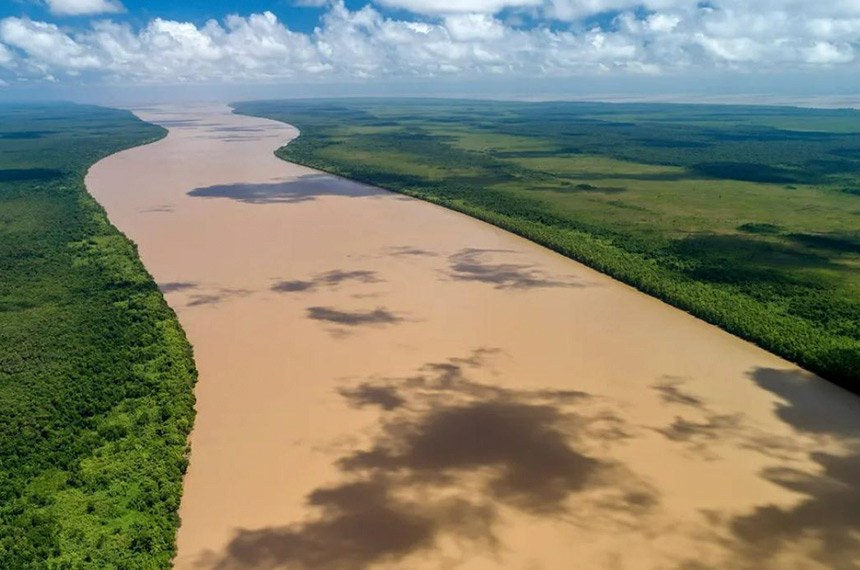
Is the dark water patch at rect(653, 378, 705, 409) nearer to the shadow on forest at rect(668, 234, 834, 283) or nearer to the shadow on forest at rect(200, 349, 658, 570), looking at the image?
the shadow on forest at rect(200, 349, 658, 570)

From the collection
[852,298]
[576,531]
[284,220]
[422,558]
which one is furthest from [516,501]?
[284,220]

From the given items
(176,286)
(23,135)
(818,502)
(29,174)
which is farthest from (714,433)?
(23,135)

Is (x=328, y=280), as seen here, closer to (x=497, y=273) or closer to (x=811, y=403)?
(x=497, y=273)

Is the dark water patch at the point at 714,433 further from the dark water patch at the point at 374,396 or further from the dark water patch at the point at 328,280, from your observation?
the dark water patch at the point at 328,280

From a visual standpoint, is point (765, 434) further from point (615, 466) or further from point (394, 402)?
point (394, 402)

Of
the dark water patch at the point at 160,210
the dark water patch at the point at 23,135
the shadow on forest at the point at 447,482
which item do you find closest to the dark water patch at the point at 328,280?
the shadow on forest at the point at 447,482
